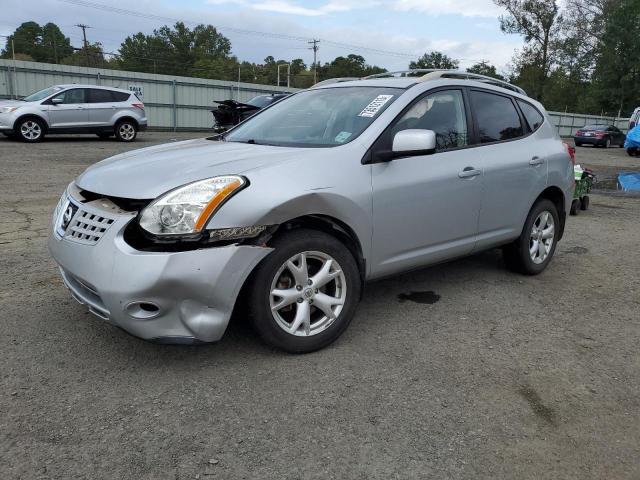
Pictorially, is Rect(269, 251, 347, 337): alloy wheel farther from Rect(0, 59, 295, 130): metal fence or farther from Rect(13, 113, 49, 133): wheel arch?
Rect(0, 59, 295, 130): metal fence

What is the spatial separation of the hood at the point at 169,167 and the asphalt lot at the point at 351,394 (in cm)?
95

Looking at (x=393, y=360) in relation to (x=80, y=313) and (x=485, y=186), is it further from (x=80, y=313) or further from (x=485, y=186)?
(x=80, y=313)

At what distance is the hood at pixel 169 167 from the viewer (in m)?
2.94

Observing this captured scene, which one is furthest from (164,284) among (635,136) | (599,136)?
(599,136)

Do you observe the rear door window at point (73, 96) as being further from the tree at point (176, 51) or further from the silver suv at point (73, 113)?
the tree at point (176, 51)

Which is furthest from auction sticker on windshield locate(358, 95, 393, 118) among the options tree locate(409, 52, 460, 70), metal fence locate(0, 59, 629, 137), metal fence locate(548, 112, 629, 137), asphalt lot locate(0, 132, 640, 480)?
tree locate(409, 52, 460, 70)

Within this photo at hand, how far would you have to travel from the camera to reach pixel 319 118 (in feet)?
12.8

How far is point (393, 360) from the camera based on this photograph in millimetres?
3268

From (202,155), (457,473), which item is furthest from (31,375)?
(457,473)

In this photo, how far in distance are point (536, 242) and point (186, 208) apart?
3.37 m

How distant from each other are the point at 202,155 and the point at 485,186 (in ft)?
6.97

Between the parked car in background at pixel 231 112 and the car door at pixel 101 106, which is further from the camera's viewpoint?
the car door at pixel 101 106

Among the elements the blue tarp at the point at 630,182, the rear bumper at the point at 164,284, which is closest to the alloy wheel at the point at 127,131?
the blue tarp at the point at 630,182

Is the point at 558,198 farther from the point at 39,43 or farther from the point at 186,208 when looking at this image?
the point at 39,43
